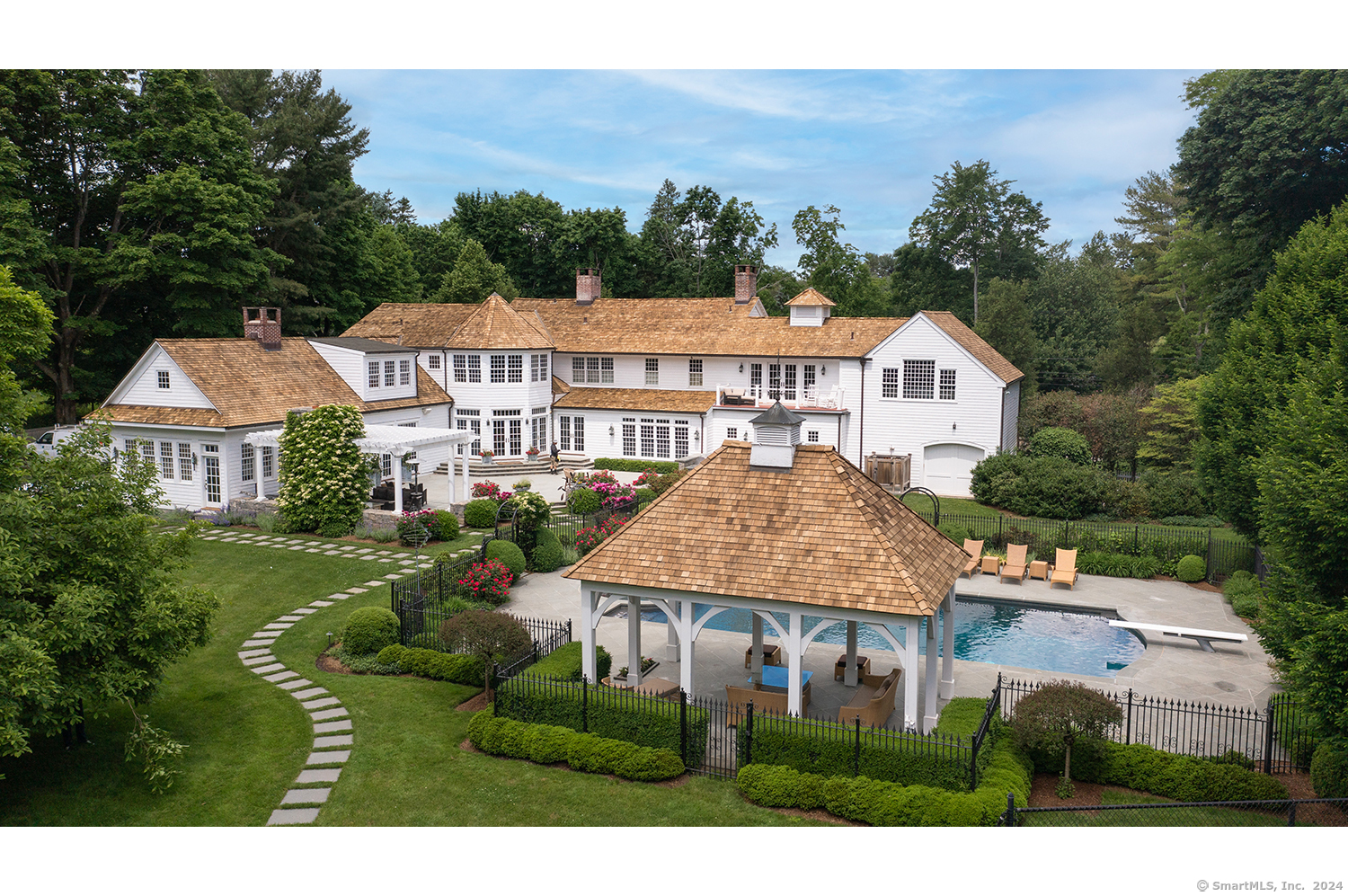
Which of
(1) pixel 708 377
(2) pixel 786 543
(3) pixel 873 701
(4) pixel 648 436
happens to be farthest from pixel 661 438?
(3) pixel 873 701

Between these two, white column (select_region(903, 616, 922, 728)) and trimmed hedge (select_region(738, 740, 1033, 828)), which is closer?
trimmed hedge (select_region(738, 740, 1033, 828))

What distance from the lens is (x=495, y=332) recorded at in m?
42.3

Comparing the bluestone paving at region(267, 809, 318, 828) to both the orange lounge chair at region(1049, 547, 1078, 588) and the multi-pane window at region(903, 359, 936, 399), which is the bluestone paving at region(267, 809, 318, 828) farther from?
the multi-pane window at region(903, 359, 936, 399)

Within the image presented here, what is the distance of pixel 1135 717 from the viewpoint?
1653 cm

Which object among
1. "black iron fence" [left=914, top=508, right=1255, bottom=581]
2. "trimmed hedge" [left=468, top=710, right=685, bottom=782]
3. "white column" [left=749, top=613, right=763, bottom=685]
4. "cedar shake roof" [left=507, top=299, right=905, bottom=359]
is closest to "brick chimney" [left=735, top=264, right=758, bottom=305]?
"cedar shake roof" [left=507, top=299, right=905, bottom=359]

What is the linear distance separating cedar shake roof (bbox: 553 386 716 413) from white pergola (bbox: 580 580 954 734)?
2628cm

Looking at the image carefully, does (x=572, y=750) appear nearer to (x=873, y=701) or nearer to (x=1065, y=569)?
(x=873, y=701)

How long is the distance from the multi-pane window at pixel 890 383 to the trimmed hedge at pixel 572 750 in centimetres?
2873

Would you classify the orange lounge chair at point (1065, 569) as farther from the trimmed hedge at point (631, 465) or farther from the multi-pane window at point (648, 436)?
the multi-pane window at point (648, 436)

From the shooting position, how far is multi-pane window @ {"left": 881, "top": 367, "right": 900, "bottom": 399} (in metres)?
39.8

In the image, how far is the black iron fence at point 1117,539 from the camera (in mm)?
26281

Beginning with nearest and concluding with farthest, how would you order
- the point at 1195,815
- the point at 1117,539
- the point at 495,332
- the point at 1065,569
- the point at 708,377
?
the point at 1195,815
the point at 1065,569
the point at 1117,539
the point at 495,332
the point at 708,377

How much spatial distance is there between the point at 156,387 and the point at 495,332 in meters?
14.9

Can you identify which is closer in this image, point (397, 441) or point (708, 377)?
point (397, 441)
